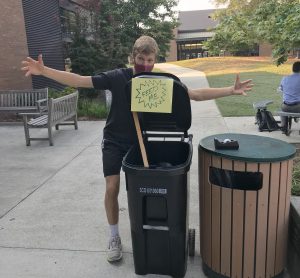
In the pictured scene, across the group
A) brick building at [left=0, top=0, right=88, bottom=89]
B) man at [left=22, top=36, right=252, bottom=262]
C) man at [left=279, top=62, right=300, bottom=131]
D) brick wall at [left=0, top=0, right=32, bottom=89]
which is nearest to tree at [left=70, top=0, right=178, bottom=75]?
brick building at [left=0, top=0, right=88, bottom=89]

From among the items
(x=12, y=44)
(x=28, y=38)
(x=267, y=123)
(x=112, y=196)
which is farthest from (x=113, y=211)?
(x=28, y=38)

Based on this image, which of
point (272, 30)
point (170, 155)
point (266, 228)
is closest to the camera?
point (266, 228)

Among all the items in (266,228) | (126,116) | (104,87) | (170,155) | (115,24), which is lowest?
(266,228)

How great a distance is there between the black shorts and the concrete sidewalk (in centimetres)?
78

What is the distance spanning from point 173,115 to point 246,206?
0.80m

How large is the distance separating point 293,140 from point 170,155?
14.3 ft

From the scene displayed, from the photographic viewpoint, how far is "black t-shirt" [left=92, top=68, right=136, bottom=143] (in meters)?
2.91

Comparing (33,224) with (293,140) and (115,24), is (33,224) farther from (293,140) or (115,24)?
(115,24)

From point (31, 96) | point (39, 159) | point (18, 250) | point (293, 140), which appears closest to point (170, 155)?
point (18, 250)

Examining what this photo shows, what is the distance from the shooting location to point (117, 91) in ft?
9.57

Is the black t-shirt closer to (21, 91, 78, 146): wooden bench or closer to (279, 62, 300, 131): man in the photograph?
(21, 91, 78, 146): wooden bench

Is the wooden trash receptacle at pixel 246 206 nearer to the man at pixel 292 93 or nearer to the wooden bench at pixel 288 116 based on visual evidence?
the wooden bench at pixel 288 116

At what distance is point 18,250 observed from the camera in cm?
342

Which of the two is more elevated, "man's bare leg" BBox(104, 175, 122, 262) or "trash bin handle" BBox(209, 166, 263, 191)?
"trash bin handle" BBox(209, 166, 263, 191)
